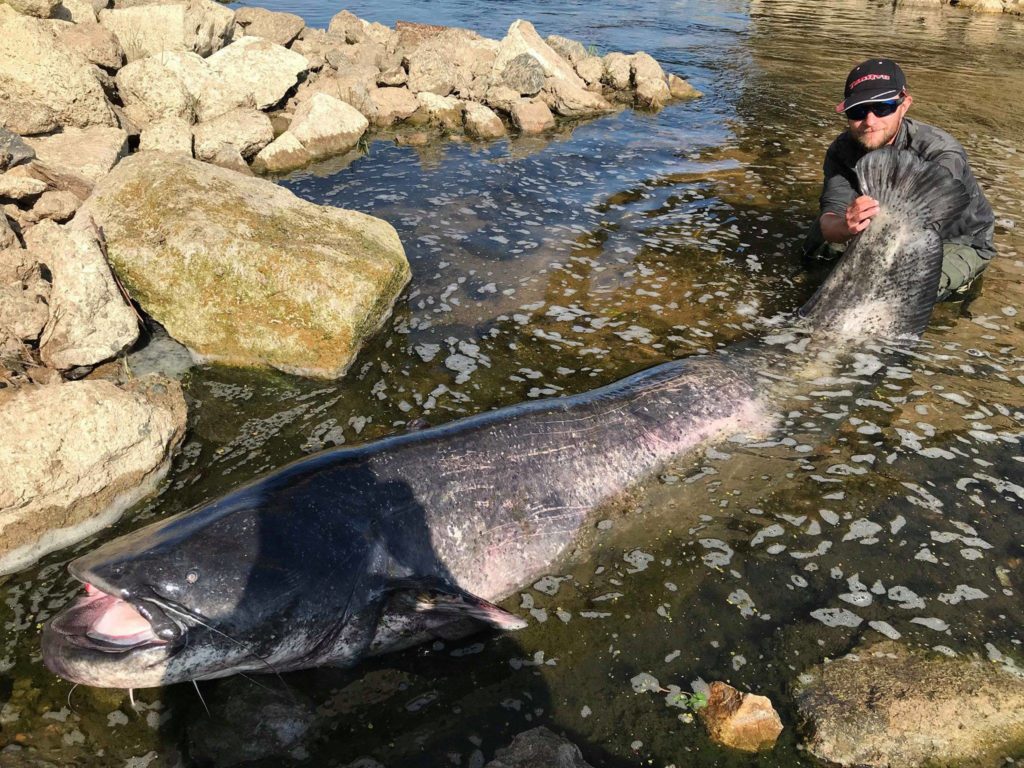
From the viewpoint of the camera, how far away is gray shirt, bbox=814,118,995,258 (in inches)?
252

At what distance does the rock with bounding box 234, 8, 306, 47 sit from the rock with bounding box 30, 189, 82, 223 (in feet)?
31.5

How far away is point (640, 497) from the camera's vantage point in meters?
4.52

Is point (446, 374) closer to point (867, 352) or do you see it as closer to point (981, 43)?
point (867, 352)

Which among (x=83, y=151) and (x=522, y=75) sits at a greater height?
(x=522, y=75)

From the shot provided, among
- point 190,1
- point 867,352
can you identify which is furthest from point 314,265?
point 190,1

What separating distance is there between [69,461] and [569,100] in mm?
12549

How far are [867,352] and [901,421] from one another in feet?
3.02

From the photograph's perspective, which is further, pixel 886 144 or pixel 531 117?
pixel 531 117

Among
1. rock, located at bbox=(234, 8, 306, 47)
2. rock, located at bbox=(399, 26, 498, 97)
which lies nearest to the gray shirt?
rock, located at bbox=(399, 26, 498, 97)

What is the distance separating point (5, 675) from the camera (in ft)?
11.1

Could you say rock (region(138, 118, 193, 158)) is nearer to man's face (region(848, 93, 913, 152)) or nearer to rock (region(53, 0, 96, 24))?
rock (region(53, 0, 96, 24))

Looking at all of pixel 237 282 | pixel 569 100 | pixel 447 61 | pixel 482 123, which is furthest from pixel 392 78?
pixel 237 282

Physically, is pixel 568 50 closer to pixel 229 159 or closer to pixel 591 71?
pixel 591 71

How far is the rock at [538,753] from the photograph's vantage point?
278 centimetres
